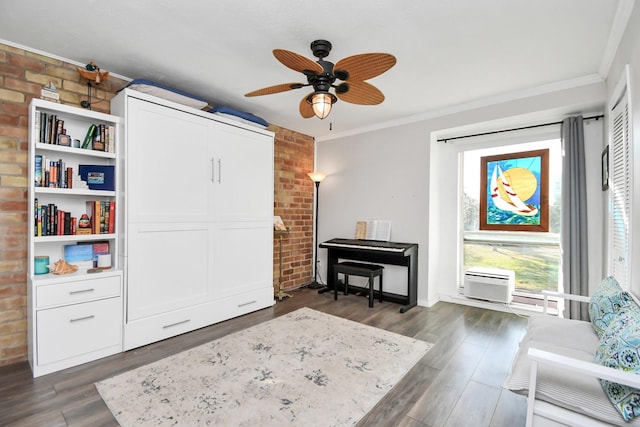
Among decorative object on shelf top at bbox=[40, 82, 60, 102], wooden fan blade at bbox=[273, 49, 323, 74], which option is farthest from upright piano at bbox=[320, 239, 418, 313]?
decorative object on shelf top at bbox=[40, 82, 60, 102]

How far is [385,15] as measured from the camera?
197 centimetres

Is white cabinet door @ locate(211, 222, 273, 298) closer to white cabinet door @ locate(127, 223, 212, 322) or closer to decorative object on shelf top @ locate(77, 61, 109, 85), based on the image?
white cabinet door @ locate(127, 223, 212, 322)

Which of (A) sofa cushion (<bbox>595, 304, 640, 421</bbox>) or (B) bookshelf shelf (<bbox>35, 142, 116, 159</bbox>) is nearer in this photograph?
(A) sofa cushion (<bbox>595, 304, 640, 421</bbox>)

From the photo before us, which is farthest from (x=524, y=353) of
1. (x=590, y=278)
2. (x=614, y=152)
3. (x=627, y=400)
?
(x=590, y=278)

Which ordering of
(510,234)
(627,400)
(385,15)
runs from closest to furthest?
(627,400) → (385,15) → (510,234)

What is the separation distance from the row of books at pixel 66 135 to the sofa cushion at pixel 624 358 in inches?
141

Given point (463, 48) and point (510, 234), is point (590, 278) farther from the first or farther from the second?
point (463, 48)

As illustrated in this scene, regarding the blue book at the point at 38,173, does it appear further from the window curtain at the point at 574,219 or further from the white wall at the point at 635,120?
the window curtain at the point at 574,219

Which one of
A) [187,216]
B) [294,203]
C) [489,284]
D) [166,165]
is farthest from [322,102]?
[489,284]

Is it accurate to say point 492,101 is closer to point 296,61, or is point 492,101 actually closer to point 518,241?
point 518,241

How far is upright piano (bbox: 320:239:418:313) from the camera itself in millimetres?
3834

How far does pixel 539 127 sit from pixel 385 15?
8.57 feet

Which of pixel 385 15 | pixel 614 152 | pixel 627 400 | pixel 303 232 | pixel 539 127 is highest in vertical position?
pixel 385 15

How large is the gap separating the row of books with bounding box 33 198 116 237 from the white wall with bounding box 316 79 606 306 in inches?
123
